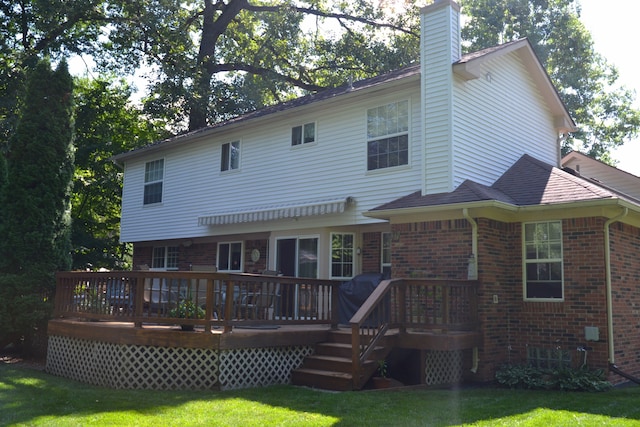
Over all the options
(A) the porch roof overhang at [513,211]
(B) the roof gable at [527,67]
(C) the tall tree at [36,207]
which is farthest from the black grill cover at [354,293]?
(C) the tall tree at [36,207]

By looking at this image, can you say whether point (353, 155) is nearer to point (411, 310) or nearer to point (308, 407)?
point (411, 310)

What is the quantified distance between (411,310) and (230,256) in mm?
7752

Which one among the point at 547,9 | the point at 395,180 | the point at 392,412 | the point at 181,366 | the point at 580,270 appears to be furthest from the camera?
the point at 547,9

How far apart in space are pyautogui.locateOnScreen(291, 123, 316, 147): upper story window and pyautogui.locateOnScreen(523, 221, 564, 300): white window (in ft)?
17.9

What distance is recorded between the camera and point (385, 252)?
41.2ft

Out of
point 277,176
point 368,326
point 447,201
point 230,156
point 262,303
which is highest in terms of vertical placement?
point 230,156

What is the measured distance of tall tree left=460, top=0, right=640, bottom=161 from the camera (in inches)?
1064


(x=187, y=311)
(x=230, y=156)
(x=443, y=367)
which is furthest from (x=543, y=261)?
(x=230, y=156)

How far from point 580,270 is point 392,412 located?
4669mm

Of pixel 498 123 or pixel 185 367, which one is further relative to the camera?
pixel 498 123

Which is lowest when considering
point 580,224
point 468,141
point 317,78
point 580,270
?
point 580,270

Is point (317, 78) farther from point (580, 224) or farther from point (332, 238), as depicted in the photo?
point (580, 224)

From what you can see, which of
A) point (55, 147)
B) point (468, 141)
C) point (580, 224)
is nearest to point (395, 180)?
point (468, 141)

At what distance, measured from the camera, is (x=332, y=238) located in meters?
13.2
